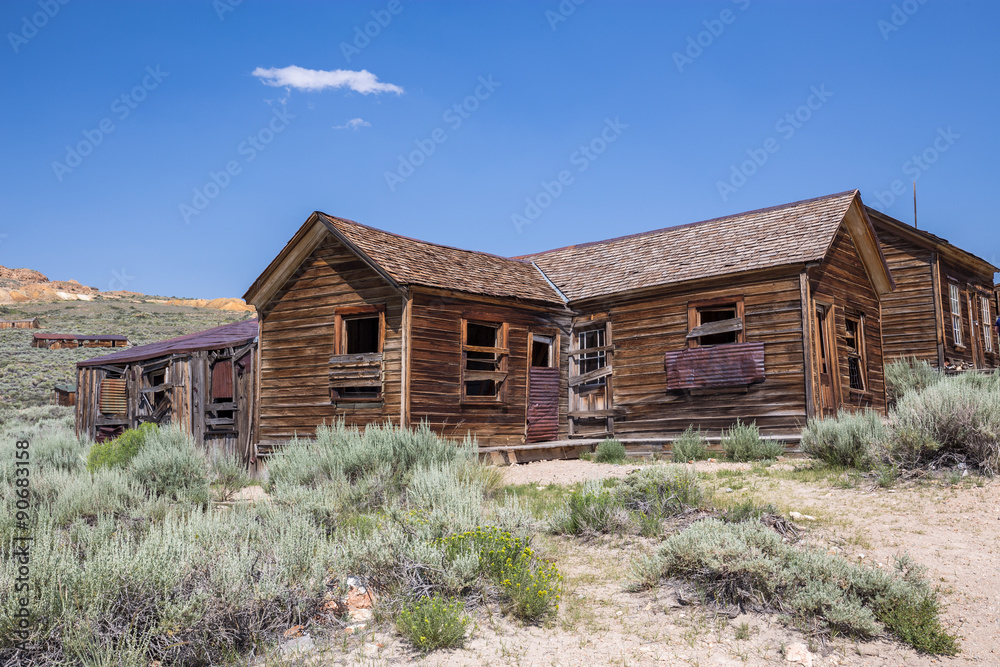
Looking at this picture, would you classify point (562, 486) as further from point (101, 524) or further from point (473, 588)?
point (101, 524)

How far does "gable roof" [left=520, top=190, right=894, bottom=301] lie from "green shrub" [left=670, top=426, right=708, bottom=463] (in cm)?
306

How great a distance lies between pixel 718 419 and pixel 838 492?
17.3ft

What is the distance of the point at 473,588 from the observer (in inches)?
209

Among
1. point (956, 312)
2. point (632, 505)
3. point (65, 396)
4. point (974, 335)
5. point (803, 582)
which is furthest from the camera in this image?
point (65, 396)

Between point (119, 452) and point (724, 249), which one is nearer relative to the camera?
point (119, 452)

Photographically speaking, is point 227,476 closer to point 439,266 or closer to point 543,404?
point 439,266

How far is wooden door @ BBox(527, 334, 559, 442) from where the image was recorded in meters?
14.7

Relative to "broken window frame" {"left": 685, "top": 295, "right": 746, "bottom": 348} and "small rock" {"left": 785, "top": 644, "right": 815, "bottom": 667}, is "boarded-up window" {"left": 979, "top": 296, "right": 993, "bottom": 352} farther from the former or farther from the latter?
"small rock" {"left": 785, "top": 644, "right": 815, "bottom": 667}

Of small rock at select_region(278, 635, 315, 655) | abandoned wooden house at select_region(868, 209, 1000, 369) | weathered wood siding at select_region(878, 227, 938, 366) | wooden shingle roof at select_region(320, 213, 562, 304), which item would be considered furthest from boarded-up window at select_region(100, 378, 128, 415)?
weathered wood siding at select_region(878, 227, 938, 366)

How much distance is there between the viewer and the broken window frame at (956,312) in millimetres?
18750

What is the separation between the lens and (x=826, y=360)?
13.5 meters

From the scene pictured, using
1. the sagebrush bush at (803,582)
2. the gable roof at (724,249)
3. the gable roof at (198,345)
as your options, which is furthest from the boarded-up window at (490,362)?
the sagebrush bush at (803,582)

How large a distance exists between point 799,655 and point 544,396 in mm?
10621

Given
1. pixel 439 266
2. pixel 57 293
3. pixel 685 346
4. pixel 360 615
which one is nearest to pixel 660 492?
pixel 360 615
